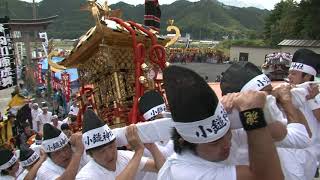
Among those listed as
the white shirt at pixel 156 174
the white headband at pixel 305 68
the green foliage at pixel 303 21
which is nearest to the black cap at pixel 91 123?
the white shirt at pixel 156 174

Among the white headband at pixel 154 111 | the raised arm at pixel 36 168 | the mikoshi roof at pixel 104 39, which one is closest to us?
the white headband at pixel 154 111

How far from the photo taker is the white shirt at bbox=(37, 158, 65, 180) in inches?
131

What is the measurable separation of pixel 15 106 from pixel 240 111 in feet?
34.9

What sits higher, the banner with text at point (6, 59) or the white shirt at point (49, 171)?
the banner with text at point (6, 59)

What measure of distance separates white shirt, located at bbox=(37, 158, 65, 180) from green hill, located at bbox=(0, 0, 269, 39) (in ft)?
285

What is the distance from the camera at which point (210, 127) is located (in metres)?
1.75

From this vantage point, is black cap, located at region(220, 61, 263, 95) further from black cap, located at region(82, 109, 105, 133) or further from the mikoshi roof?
the mikoshi roof

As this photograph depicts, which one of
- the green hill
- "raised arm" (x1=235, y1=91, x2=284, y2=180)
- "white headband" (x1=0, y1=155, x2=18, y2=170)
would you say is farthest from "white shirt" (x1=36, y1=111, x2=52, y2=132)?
the green hill

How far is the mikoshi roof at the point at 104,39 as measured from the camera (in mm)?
3988

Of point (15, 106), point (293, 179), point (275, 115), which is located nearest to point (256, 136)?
point (275, 115)

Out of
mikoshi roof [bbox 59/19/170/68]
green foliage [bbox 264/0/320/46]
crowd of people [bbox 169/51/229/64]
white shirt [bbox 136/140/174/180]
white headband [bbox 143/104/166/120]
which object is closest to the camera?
white shirt [bbox 136/140/174/180]

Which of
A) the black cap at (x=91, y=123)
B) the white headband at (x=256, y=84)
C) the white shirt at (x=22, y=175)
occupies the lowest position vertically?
the white shirt at (x=22, y=175)

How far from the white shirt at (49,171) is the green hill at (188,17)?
3420 inches

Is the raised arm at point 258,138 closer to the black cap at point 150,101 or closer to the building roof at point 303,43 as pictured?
the black cap at point 150,101
